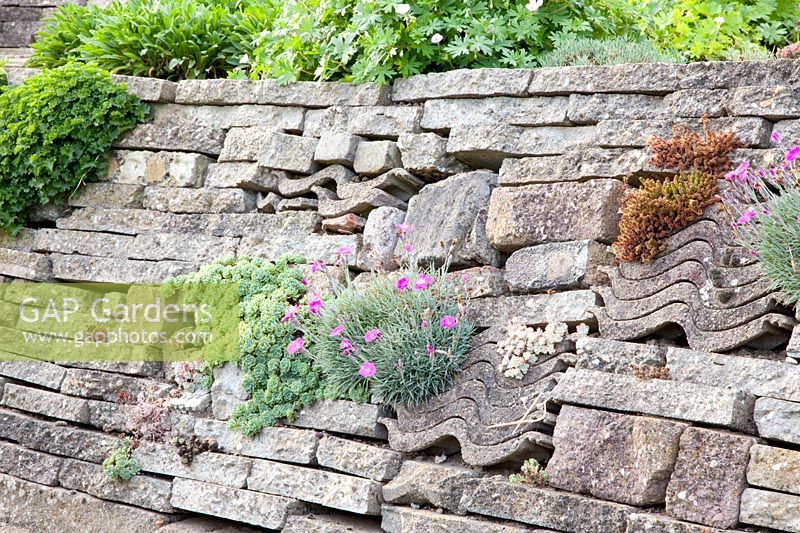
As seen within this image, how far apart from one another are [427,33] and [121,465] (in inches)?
108

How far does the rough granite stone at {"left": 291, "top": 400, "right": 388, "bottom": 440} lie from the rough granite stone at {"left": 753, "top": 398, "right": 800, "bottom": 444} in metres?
1.71

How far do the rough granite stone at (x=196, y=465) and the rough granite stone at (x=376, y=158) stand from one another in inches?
64.4

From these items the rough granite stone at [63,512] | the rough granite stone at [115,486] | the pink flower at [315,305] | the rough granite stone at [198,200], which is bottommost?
the rough granite stone at [63,512]

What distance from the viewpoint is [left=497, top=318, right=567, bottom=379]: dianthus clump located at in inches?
172

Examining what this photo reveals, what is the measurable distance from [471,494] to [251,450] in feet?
4.24

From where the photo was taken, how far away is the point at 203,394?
17.3 ft

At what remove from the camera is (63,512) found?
537cm

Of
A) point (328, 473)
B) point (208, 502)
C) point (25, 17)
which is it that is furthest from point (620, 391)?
point (25, 17)

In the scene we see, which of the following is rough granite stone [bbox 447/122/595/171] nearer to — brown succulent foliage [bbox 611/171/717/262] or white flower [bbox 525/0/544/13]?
brown succulent foliage [bbox 611/171/717/262]

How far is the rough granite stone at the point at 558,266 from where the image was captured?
4.47 metres

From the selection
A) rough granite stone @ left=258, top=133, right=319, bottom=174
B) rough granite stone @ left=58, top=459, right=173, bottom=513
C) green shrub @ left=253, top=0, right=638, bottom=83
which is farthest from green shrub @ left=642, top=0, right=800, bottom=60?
rough granite stone @ left=58, top=459, right=173, bottom=513

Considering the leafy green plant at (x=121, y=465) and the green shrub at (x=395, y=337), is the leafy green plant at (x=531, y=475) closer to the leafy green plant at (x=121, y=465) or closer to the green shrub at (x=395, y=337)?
the green shrub at (x=395, y=337)

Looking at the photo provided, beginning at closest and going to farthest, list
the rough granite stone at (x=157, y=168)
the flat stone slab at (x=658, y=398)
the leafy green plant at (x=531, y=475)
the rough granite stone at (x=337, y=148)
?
the flat stone slab at (x=658, y=398) → the leafy green plant at (x=531, y=475) → the rough granite stone at (x=337, y=148) → the rough granite stone at (x=157, y=168)

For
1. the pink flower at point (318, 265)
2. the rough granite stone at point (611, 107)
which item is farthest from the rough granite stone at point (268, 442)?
the rough granite stone at point (611, 107)
